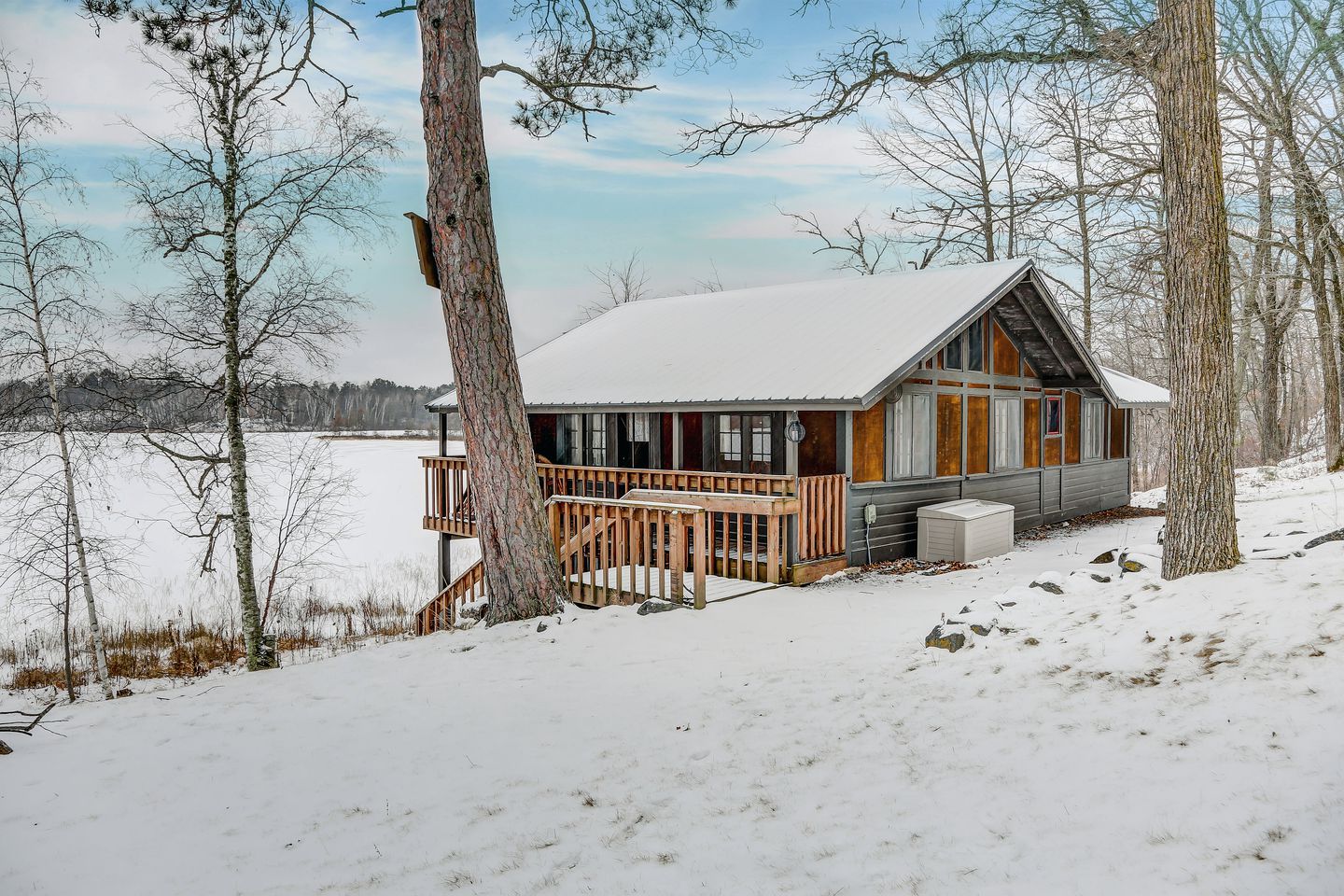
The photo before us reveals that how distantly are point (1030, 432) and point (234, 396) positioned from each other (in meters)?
13.7

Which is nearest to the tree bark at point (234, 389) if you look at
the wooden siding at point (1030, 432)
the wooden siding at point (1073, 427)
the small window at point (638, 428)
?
the small window at point (638, 428)

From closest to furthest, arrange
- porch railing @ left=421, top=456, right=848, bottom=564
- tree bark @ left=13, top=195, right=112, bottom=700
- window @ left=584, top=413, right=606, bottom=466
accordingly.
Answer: porch railing @ left=421, top=456, right=848, bottom=564 < tree bark @ left=13, top=195, right=112, bottom=700 < window @ left=584, top=413, right=606, bottom=466

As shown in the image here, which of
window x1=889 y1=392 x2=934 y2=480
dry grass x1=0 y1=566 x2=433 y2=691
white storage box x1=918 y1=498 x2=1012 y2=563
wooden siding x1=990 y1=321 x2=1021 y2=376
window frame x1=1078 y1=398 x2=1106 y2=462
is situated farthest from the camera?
window frame x1=1078 y1=398 x2=1106 y2=462

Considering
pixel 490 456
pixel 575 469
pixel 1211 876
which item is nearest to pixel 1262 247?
pixel 575 469

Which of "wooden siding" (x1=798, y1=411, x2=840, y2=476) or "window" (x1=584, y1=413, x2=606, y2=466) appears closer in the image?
"wooden siding" (x1=798, y1=411, x2=840, y2=476)

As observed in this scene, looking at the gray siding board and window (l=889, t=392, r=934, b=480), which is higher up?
window (l=889, t=392, r=934, b=480)

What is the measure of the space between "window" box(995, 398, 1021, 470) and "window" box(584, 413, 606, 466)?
712cm

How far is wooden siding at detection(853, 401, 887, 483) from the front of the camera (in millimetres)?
11219

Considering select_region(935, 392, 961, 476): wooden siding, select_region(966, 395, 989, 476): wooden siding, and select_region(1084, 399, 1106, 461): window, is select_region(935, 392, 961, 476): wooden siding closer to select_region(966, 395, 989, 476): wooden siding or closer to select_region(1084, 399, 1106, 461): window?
select_region(966, 395, 989, 476): wooden siding

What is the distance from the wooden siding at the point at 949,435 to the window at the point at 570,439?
6.49 metres

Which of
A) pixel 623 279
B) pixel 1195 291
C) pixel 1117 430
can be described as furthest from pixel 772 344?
pixel 623 279

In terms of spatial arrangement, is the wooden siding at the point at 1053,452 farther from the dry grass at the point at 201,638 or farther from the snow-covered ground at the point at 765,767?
the dry grass at the point at 201,638

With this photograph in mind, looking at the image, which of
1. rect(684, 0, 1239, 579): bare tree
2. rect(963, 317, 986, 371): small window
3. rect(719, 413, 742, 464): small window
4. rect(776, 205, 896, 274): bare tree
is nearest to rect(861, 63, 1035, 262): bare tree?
rect(776, 205, 896, 274): bare tree

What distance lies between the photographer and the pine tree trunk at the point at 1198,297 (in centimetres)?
620
